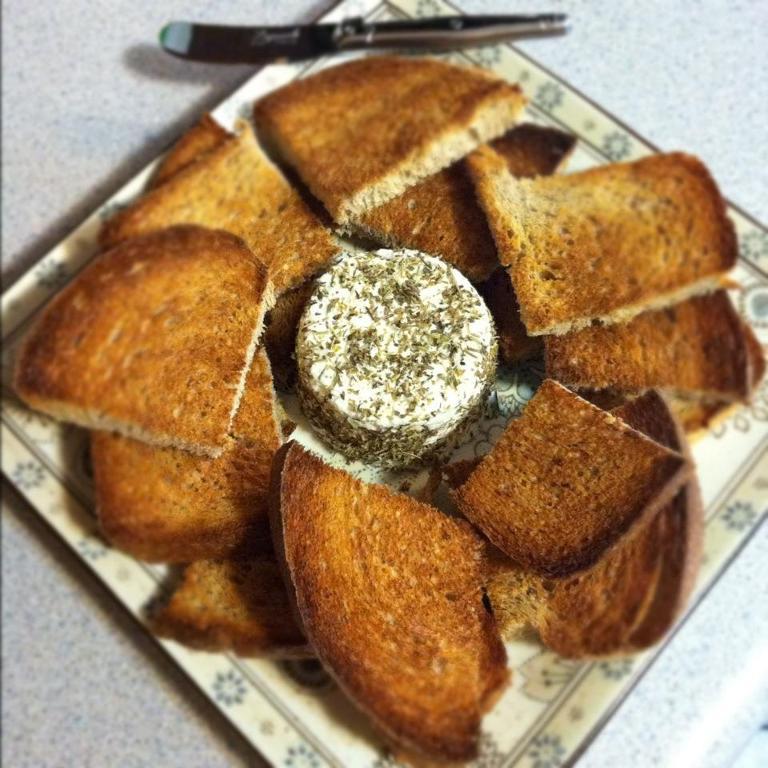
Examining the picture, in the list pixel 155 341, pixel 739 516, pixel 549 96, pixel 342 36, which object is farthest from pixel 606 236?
pixel 155 341

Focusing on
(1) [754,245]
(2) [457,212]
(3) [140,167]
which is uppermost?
(1) [754,245]

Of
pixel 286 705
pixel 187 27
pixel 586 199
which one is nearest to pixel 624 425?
pixel 586 199

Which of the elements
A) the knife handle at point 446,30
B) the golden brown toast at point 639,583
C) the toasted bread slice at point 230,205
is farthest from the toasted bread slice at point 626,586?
the knife handle at point 446,30

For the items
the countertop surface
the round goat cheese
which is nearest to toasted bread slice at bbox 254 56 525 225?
the round goat cheese

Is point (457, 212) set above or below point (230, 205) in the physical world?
above

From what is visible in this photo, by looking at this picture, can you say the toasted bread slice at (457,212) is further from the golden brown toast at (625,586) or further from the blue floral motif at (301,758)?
the blue floral motif at (301,758)

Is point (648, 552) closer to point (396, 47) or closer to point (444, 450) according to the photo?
point (444, 450)

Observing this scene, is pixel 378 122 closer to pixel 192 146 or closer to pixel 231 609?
pixel 192 146

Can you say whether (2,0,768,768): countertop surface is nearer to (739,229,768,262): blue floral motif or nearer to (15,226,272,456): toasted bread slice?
(739,229,768,262): blue floral motif
